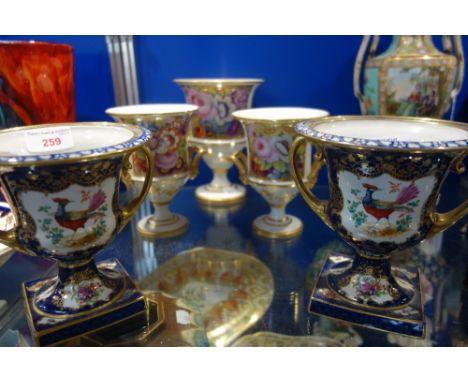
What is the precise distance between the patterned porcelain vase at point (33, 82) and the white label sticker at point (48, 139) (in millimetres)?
272

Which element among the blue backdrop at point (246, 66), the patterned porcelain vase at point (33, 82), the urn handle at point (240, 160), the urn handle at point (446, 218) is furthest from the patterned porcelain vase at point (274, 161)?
the patterned porcelain vase at point (33, 82)

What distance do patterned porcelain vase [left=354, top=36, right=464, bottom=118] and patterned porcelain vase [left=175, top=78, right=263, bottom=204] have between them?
33 centimetres

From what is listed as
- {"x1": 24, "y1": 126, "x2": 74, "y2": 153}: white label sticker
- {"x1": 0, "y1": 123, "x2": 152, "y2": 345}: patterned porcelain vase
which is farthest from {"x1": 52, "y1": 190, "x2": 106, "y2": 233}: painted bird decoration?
{"x1": 24, "y1": 126, "x2": 74, "y2": 153}: white label sticker

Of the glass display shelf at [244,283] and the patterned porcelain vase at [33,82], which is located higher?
the patterned porcelain vase at [33,82]

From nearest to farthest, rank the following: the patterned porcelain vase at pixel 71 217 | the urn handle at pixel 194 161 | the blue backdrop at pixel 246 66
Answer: the patterned porcelain vase at pixel 71 217, the urn handle at pixel 194 161, the blue backdrop at pixel 246 66

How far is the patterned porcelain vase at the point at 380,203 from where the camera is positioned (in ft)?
2.01

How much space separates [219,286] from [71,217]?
37cm

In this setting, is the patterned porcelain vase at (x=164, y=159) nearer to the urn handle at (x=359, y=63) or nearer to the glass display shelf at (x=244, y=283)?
the glass display shelf at (x=244, y=283)

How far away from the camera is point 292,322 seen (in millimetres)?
783

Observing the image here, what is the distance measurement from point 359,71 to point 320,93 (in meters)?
0.17

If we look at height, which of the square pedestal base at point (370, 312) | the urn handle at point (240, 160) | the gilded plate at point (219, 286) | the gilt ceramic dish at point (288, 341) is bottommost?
the gilt ceramic dish at point (288, 341)

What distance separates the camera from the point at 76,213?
655 mm
